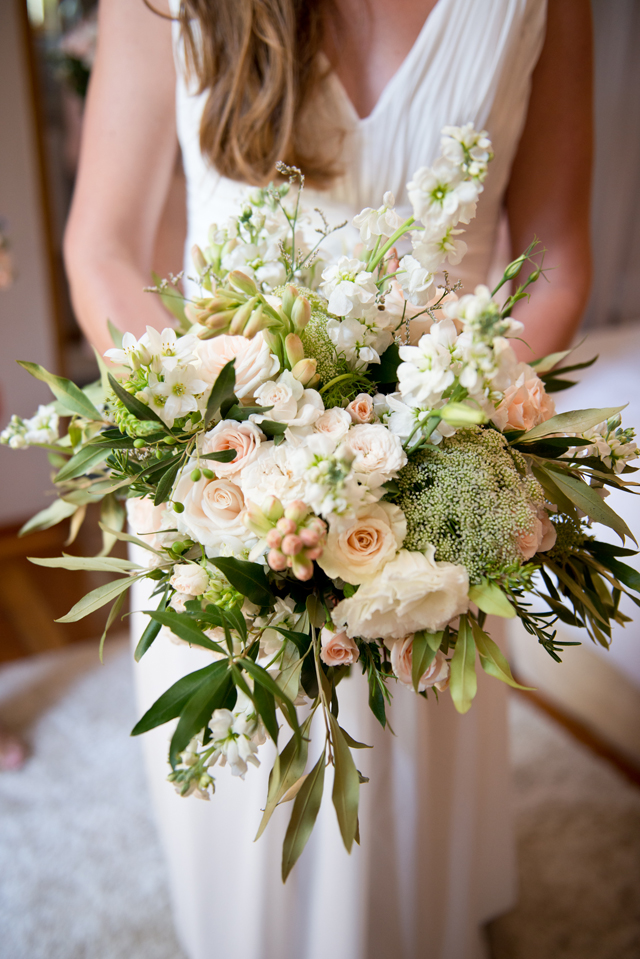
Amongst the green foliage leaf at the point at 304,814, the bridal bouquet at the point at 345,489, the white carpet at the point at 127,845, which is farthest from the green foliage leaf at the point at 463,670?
the white carpet at the point at 127,845

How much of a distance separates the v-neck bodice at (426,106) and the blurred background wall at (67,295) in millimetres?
260

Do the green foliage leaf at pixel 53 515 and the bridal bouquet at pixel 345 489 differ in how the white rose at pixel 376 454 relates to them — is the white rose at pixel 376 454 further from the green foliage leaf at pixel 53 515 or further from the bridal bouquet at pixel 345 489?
the green foliage leaf at pixel 53 515

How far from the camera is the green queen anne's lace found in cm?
50

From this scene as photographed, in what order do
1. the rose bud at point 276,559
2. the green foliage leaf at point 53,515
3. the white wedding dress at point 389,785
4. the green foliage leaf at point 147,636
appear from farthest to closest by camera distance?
the white wedding dress at point 389,785 → the green foliage leaf at point 53,515 → the green foliage leaf at point 147,636 → the rose bud at point 276,559

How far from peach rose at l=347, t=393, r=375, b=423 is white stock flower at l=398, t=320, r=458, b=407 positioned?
49 millimetres

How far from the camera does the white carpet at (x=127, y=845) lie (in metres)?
1.24

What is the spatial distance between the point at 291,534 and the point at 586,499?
27cm

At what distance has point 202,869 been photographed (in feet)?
3.26

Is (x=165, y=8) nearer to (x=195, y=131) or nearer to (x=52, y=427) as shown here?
(x=195, y=131)

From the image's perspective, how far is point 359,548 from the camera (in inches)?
19.3

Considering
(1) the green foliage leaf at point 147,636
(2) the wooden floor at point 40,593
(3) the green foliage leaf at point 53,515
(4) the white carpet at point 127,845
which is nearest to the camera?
(1) the green foliage leaf at point 147,636

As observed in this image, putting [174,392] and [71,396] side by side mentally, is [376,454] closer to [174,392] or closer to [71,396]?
[174,392]

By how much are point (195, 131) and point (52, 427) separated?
0.54 m

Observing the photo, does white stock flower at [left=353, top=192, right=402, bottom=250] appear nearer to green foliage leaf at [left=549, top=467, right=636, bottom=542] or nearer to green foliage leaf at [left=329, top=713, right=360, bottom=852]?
green foliage leaf at [left=549, top=467, right=636, bottom=542]
